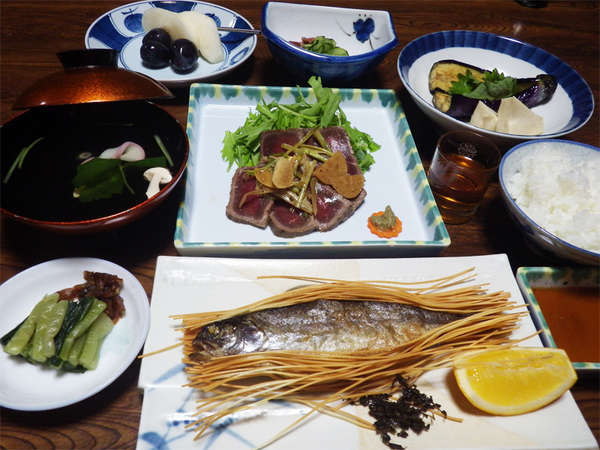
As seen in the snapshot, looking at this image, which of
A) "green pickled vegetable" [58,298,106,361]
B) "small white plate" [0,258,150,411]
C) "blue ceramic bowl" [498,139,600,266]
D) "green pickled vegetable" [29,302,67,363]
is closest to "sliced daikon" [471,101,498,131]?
"blue ceramic bowl" [498,139,600,266]

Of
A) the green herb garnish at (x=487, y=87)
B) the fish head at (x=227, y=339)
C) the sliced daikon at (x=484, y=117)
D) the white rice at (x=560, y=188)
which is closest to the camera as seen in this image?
the fish head at (x=227, y=339)

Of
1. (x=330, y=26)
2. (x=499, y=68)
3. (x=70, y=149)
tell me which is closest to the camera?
(x=70, y=149)

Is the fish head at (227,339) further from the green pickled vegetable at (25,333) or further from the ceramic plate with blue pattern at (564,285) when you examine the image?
the ceramic plate with blue pattern at (564,285)

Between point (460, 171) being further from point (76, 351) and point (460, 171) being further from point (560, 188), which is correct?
point (76, 351)

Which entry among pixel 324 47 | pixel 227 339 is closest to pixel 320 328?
pixel 227 339

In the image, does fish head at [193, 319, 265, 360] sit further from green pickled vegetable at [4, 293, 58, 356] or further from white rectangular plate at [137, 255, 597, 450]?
green pickled vegetable at [4, 293, 58, 356]

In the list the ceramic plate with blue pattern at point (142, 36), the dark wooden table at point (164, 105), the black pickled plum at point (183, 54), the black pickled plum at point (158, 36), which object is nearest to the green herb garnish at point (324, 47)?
the dark wooden table at point (164, 105)
